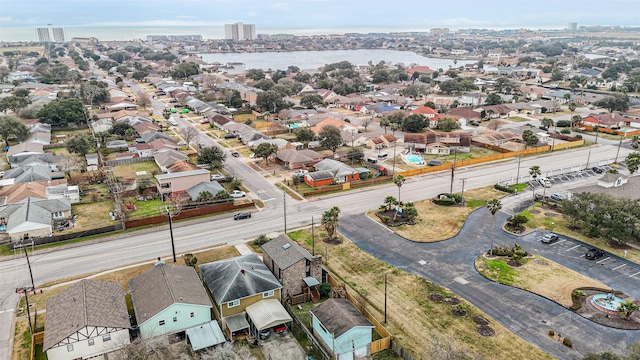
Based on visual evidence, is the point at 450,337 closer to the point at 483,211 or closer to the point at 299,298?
the point at 299,298

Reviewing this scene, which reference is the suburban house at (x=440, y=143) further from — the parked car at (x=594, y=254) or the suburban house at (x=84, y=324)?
the suburban house at (x=84, y=324)

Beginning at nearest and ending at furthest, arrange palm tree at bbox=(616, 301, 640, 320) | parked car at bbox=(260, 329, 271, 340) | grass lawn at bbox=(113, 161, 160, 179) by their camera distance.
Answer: parked car at bbox=(260, 329, 271, 340)
palm tree at bbox=(616, 301, 640, 320)
grass lawn at bbox=(113, 161, 160, 179)

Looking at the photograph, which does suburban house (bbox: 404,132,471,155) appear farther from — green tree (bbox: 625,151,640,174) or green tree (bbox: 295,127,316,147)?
green tree (bbox: 625,151,640,174)

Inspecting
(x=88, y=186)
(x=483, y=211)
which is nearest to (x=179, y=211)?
(x=88, y=186)

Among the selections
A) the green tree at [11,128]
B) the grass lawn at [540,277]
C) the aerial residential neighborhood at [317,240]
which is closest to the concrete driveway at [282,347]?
the aerial residential neighborhood at [317,240]

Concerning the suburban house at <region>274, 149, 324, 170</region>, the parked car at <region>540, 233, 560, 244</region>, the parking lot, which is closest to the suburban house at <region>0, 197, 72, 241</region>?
the suburban house at <region>274, 149, 324, 170</region>
